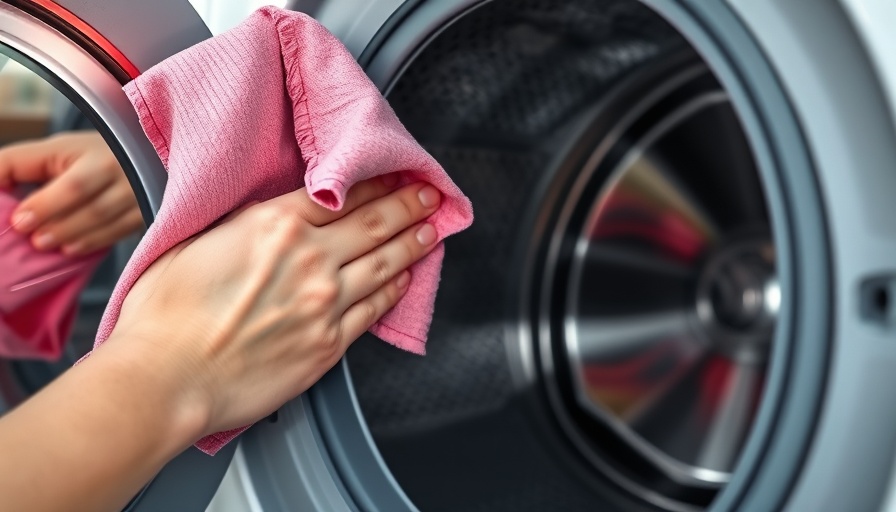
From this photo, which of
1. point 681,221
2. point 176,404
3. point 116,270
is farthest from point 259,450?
point 681,221

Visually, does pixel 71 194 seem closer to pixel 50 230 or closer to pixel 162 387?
pixel 50 230

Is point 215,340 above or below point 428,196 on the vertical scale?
below

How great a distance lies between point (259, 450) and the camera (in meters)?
0.62

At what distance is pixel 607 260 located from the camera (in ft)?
3.32

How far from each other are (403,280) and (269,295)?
10 cm

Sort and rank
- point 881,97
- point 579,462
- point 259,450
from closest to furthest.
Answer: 1. point 881,97
2. point 259,450
3. point 579,462

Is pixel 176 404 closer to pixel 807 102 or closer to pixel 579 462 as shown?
pixel 807 102

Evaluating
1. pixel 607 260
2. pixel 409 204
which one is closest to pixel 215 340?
pixel 409 204

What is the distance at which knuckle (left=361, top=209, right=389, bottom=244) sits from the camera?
579 millimetres

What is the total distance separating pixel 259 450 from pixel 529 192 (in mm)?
486

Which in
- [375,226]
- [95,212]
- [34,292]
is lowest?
[34,292]

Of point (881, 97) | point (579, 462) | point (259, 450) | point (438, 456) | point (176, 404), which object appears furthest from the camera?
point (579, 462)

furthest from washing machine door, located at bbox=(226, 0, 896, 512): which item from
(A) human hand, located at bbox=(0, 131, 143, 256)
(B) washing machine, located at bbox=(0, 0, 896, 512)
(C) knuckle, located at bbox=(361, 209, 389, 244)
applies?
(A) human hand, located at bbox=(0, 131, 143, 256)

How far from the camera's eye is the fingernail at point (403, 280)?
0.60 m
